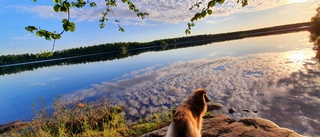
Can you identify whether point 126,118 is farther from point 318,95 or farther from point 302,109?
point 318,95

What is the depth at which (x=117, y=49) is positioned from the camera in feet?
326

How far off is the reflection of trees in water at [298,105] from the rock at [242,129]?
1335 millimetres

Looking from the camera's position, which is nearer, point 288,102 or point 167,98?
point 288,102

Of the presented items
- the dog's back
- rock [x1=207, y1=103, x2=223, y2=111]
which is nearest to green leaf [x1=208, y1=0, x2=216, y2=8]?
the dog's back

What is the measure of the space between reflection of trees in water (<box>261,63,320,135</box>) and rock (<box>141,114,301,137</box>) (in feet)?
4.38

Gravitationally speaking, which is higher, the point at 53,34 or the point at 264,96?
the point at 53,34

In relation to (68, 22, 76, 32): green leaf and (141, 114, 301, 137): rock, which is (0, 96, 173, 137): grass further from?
(68, 22, 76, 32): green leaf

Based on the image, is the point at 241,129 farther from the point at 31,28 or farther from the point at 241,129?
the point at 31,28

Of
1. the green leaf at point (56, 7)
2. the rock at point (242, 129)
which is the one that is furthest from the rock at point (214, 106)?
the green leaf at point (56, 7)

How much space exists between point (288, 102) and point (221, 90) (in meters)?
3.77

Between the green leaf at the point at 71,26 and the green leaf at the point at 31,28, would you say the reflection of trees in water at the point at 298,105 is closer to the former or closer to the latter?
the green leaf at the point at 71,26

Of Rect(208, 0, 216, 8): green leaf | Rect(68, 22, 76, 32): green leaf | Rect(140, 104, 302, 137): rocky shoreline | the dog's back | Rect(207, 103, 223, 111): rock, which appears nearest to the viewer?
Rect(68, 22, 76, 32): green leaf

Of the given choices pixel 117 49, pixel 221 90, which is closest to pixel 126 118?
pixel 221 90

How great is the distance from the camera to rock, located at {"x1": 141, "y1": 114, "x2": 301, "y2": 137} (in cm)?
551
